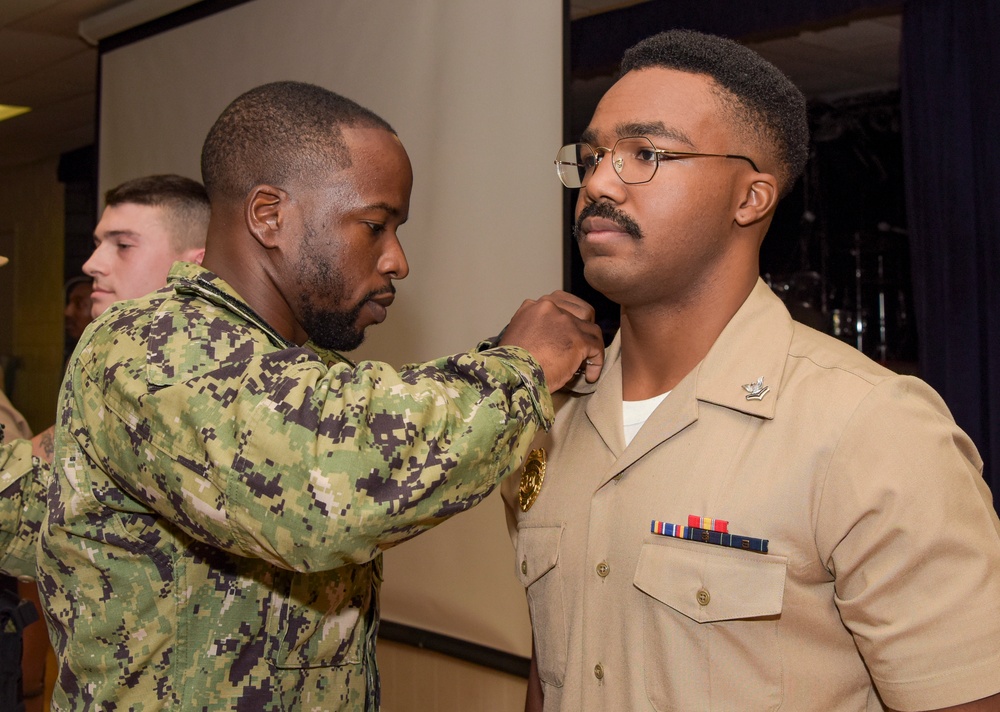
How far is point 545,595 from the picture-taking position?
1.57 metres

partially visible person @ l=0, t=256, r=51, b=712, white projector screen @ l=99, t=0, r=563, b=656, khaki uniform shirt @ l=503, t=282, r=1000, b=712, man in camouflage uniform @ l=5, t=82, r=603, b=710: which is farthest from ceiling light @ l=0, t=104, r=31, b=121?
khaki uniform shirt @ l=503, t=282, r=1000, b=712

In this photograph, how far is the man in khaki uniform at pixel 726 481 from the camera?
120 cm

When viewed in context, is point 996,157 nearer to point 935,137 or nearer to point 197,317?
point 935,137

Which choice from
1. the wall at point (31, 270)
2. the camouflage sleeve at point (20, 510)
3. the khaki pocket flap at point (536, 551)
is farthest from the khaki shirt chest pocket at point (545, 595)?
the wall at point (31, 270)

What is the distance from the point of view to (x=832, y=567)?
4.18 ft

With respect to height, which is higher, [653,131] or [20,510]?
[653,131]

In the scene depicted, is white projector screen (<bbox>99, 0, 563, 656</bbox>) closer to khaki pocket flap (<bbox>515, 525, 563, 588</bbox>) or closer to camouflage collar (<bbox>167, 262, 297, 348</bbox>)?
khaki pocket flap (<bbox>515, 525, 563, 588</bbox>)

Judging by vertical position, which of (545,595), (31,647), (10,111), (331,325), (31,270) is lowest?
(31,647)

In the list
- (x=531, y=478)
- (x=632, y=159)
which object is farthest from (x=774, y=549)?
(x=632, y=159)

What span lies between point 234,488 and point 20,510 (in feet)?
2.77

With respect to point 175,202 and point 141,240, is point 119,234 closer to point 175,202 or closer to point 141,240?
point 141,240

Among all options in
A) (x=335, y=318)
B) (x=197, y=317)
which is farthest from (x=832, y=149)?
(x=197, y=317)

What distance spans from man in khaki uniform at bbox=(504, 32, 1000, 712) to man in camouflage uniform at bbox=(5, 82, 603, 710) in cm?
17

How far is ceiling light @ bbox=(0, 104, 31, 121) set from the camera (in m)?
6.46
